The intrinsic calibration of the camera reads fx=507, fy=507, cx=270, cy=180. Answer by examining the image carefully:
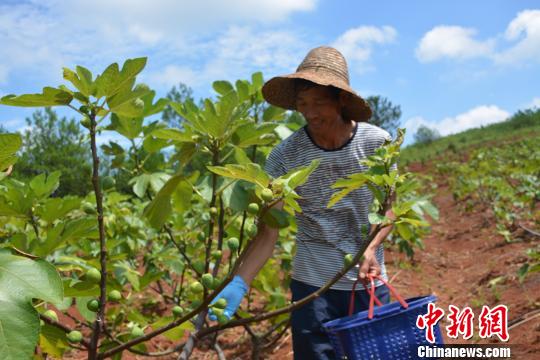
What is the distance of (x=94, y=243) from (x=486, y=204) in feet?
26.6

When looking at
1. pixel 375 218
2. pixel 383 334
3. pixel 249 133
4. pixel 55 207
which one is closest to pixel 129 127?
pixel 55 207

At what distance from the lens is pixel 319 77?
2.07 meters

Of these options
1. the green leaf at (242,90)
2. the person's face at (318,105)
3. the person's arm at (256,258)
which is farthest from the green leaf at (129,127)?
the person's face at (318,105)

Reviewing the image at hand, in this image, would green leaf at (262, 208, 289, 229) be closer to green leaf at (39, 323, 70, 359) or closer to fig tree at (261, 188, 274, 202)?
fig tree at (261, 188, 274, 202)

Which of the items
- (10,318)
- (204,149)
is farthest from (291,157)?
(10,318)

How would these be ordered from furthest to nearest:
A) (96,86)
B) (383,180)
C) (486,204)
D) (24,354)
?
(486,204) → (383,180) → (96,86) → (24,354)

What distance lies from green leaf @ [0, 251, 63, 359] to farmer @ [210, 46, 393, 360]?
54.3 inches

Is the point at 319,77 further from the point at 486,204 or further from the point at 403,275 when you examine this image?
the point at 486,204

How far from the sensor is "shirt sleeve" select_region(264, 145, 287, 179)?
221cm

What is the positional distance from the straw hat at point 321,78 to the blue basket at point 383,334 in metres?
0.91

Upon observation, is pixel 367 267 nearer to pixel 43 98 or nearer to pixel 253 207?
pixel 253 207

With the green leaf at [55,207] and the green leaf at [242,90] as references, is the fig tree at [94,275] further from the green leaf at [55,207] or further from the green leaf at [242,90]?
the green leaf at [242,90]

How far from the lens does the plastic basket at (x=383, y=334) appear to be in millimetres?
1624

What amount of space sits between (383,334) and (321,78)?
1016 mm
